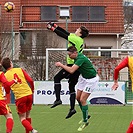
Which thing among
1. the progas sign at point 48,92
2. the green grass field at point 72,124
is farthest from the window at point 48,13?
the green grass field at point 72,124

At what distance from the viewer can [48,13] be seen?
139 ft

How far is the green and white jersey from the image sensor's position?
14.0 meters

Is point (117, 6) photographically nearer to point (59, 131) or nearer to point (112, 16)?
point (112, 16)

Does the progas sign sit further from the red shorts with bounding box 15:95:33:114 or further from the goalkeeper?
the red shorts with bounding box 15:95:33:114

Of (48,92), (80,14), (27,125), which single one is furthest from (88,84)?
(80,14)

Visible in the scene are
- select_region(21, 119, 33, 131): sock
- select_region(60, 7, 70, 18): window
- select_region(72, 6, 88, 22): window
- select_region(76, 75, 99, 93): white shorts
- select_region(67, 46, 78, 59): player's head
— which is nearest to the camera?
select_region(21, 119, 33, 131): sock

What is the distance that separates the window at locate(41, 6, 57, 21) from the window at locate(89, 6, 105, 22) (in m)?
2.79

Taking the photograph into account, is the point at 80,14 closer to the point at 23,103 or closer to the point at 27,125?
the point at 23,103

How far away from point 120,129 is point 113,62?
1391 cm

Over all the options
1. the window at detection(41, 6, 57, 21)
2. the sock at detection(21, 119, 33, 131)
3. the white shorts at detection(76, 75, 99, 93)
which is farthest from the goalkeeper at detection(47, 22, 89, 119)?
the window at detection(41, 6, 57, 21)

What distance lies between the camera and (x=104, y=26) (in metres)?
42.7

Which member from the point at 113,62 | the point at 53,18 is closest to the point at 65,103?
the point at 113,62

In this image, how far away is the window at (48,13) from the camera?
42188 mm

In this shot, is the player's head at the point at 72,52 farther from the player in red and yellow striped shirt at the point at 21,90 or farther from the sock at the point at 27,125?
the sock at the point at 27,125
